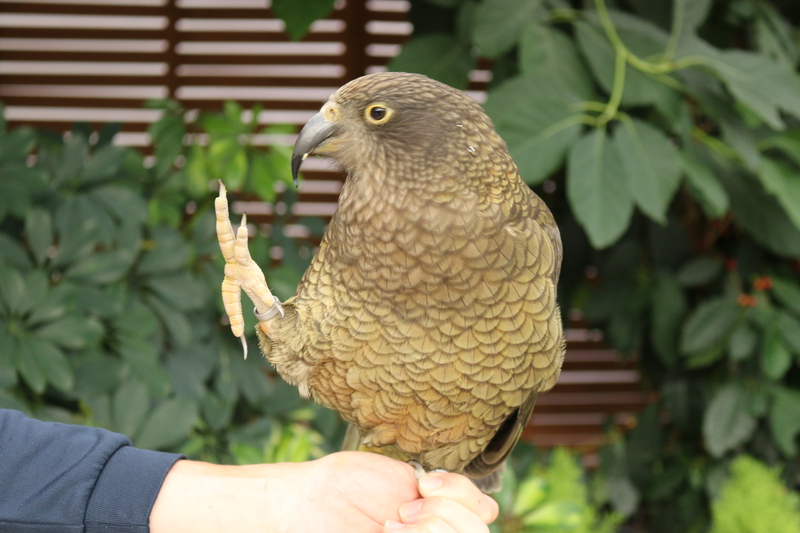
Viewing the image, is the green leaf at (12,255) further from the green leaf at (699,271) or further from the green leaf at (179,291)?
the green leaf at (699,271)

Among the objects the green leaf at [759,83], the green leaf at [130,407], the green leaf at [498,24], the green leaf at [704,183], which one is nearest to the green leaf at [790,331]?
the green leaf at [704,183]

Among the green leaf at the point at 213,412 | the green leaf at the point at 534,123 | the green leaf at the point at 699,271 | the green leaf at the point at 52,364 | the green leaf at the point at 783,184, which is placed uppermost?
the green leaf at the point at 534,123

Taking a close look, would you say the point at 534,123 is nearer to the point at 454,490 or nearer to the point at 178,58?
the point at 454,490

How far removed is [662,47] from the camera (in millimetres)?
1995

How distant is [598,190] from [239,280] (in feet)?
3.19

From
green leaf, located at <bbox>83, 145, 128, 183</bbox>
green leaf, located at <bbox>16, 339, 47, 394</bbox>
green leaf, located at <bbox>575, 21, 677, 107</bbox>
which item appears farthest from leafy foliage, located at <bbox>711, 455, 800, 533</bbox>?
green leaf, located at <bbox>83, 145, 128, 183</bbox>

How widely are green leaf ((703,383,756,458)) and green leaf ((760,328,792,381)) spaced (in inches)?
6.0

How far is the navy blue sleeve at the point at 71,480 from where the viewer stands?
104 cm

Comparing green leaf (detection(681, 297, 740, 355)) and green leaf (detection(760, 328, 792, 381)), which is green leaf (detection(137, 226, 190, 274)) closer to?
green leaf (detection(681, 297, 740, 355))

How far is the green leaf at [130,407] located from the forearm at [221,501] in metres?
0.84

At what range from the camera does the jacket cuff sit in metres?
1.04

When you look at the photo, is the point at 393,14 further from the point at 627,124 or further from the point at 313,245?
the point at 627,124

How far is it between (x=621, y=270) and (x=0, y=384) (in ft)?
6.74

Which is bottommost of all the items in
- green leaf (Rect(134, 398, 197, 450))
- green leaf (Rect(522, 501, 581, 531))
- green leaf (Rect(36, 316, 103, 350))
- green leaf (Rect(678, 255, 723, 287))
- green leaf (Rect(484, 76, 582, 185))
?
green leaf (Rect(522, 501, 581, 531))
